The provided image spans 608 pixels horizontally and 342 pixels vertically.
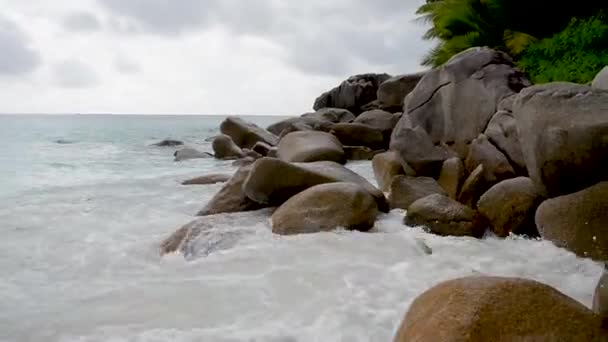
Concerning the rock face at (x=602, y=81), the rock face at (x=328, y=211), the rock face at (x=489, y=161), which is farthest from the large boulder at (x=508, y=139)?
the rock face at (x=328, y=211)

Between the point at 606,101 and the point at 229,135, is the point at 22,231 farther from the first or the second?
the point at 229,135

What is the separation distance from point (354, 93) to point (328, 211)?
682 inches

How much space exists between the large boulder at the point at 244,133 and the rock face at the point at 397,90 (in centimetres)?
353

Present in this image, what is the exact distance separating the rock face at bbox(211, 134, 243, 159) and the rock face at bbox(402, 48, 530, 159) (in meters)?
7.42

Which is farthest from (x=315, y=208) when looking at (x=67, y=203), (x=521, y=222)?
(x=67, y=203)

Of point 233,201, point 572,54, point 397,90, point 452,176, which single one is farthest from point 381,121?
point 233,201

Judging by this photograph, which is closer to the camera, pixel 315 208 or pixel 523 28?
pixel 315 208

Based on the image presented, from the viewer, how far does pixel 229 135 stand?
17.1 metres

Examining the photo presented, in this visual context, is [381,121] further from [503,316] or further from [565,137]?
[503,316]

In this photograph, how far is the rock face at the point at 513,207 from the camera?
16.6 feet

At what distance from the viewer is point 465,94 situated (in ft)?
28.2

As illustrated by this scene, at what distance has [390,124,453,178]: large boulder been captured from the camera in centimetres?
683

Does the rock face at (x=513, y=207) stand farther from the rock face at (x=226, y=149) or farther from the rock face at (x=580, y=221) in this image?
the rock face at (x=226, y=149)

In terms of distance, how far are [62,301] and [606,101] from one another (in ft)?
15.2
